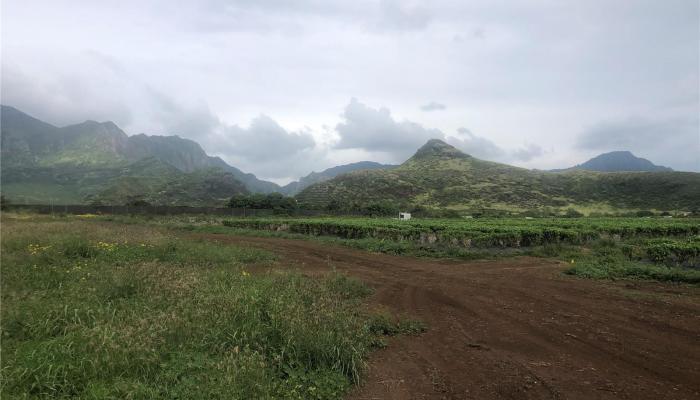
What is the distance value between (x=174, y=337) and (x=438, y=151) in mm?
141782

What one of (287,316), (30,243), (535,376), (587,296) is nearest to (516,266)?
(587,296)

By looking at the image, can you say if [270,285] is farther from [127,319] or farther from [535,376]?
[535,376]

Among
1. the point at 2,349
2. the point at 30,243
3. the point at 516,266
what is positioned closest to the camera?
the point at 2,349

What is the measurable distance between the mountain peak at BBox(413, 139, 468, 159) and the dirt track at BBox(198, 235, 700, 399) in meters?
130

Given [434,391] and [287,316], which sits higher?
[287,316]

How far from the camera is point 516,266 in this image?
14586mm

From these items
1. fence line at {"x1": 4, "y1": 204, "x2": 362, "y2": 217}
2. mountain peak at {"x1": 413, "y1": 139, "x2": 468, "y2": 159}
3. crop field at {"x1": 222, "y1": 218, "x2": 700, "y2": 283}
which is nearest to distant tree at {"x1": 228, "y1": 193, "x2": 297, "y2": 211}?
fence line at {"x1": 4, "y1": 204, "x2": 362, "y2": 217}

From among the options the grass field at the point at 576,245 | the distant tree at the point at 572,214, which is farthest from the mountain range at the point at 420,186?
the grass field at the point at 576,245

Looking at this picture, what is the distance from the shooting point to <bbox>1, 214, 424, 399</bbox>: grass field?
13.3 ft

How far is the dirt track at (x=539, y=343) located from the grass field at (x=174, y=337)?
668mm

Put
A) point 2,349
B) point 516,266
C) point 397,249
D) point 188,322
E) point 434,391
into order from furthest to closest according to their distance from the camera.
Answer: point 397,249
point 516,266
point 188,322
point 2,349
point 434,391

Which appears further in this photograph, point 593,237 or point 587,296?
point 593,237

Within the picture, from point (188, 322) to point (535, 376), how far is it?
15.2 feet

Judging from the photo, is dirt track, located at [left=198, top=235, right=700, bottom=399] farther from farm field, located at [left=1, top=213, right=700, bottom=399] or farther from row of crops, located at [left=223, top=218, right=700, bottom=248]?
row of crops, located at [left=223, top=218, right=700, bottom=248]
